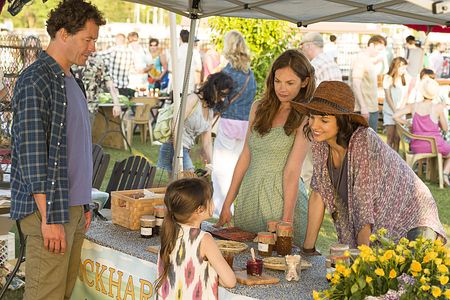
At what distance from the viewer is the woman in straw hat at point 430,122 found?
9.98 m

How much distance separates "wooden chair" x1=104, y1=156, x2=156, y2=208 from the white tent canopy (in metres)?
1.16

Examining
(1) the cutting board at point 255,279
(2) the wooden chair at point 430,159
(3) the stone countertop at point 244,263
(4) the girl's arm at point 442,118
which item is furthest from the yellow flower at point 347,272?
(4) the girl's arm at point 442,118

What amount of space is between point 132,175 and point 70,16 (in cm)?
263

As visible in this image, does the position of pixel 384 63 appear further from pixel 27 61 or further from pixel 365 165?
pixel 365 165

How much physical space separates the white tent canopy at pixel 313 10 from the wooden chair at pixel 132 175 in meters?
1.16

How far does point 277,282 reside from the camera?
3.31m

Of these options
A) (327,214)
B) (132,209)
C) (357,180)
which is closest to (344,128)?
(357,180)

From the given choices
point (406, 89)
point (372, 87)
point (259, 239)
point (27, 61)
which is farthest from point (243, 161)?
point (406, 89)

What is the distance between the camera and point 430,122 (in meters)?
9.96

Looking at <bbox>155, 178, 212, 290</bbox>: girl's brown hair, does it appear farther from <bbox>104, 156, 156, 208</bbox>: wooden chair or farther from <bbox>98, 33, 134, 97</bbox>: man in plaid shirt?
<bbox>98, 33, 134, 97</bbox>: man in plaid shirt

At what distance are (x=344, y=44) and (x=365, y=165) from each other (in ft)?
69.6

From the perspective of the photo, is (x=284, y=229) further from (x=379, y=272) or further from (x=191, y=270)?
(x=379, y=272)

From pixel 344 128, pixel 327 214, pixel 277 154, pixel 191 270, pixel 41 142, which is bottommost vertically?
pixel 327 214

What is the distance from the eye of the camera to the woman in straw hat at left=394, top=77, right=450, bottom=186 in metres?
9.98
